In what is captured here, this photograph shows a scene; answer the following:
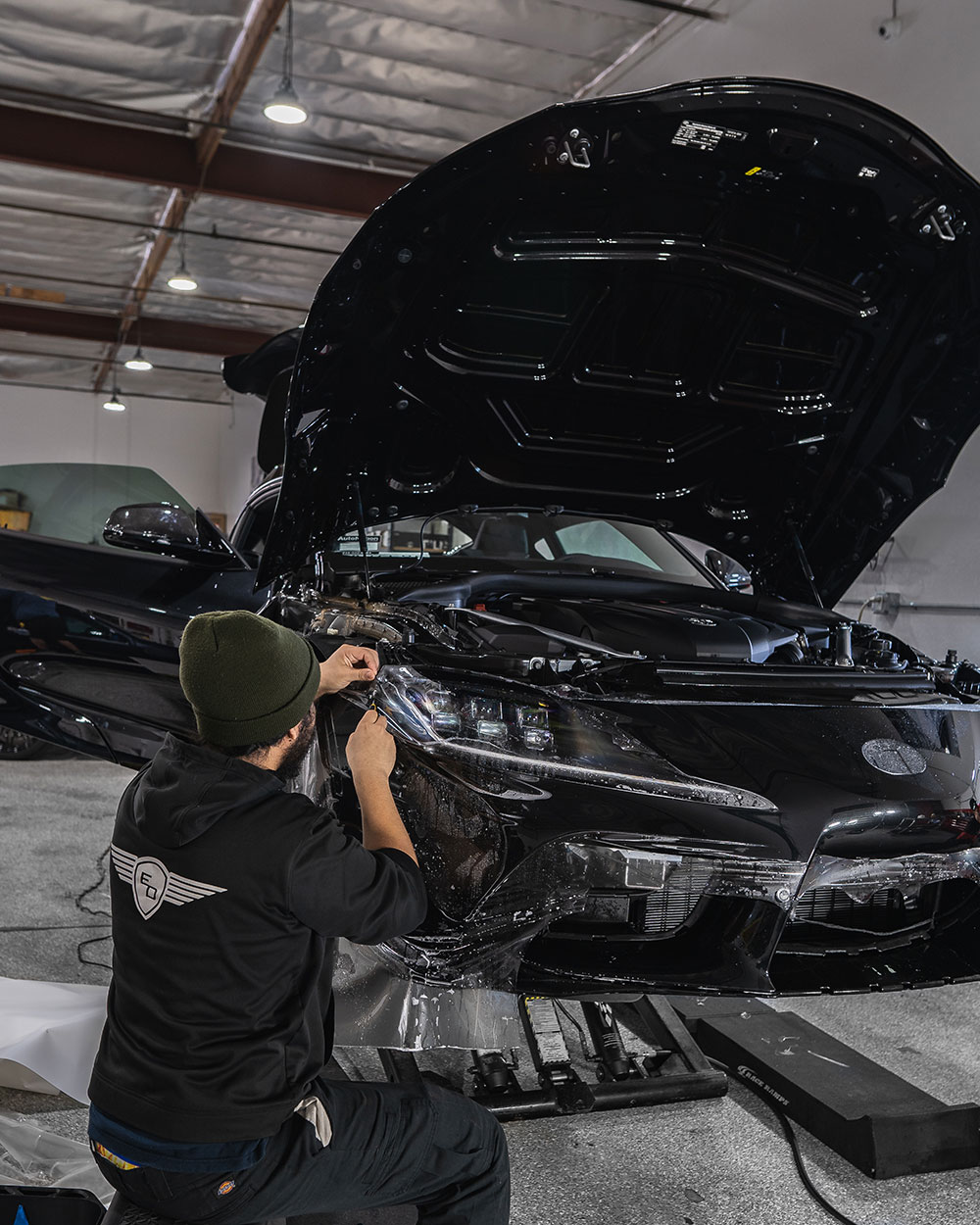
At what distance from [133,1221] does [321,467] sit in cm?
160

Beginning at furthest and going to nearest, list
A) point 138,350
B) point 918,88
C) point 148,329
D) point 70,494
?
point 148,329, point 138,350, point 70,494, point 918,88

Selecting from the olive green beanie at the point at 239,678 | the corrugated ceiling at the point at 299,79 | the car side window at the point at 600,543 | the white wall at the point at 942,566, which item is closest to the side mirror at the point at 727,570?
the car side window at the point at 600,543

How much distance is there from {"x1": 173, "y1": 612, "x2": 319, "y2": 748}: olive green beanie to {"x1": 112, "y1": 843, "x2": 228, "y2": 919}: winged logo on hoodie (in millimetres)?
172

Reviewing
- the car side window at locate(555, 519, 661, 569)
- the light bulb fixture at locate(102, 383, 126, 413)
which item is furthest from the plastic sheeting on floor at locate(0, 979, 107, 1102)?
the light bulb fixture at locate(102, 383, 126, 413)

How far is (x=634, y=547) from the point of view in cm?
369

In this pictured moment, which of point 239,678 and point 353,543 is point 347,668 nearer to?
point 239,678

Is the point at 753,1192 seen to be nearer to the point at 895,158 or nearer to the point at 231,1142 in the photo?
the point at 231,1142

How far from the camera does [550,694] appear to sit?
6.29 ft

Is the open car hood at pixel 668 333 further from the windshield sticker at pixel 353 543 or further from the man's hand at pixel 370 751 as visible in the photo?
the man's hand at pixel 370 751

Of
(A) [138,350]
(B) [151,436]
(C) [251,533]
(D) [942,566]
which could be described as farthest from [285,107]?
(B) [151,436]

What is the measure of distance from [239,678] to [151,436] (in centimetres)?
1498

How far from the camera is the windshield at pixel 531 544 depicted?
3.07 m

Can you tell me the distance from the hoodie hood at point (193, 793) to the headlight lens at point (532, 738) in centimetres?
45

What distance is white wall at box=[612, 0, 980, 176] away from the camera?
5.07 m
